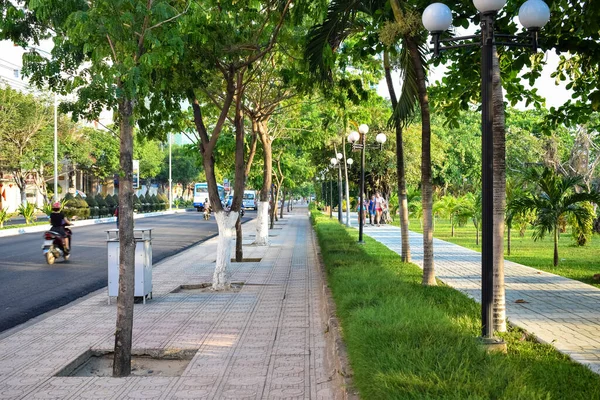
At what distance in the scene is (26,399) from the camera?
607 cm

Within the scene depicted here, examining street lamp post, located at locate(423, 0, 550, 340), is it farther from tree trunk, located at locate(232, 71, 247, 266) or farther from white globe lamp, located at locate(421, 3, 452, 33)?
tree trunk, located at locate(232, 71, 247, 266)

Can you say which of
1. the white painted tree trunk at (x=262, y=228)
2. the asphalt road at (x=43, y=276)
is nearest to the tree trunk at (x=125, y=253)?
the asphalt road at (x=43, y=276)

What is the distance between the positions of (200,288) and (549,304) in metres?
6.48

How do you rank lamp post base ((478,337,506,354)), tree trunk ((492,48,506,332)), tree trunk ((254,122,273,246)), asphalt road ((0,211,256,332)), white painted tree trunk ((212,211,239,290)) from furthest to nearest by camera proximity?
tree trunk ((254,122,273,246)), white painted tree trunk ((212,211,239,290)), asphalt road ((0,211,256,332)), tree trunk ((492,48,506,332)), lamp post base ((478,337,506,354))

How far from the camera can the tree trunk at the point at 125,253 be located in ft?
23.3

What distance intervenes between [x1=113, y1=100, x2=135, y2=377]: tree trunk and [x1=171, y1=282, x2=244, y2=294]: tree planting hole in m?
5.81

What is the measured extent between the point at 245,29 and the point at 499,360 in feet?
30.8

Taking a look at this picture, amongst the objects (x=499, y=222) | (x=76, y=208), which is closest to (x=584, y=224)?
(x=499, y=222)

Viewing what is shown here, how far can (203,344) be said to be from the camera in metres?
8.27

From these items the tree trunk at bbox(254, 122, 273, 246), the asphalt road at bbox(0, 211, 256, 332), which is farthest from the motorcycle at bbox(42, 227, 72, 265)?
the tree trunk at bbox(254, 122, 273, 246)

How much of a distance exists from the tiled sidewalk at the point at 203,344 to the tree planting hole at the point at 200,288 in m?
0.20

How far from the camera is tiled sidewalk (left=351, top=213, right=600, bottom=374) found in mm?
7793

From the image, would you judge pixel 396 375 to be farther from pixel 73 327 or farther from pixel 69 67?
pixel 73 327

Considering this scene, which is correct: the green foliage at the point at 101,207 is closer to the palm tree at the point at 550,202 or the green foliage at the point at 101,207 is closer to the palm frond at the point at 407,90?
the palm tree at the point at 550,202
